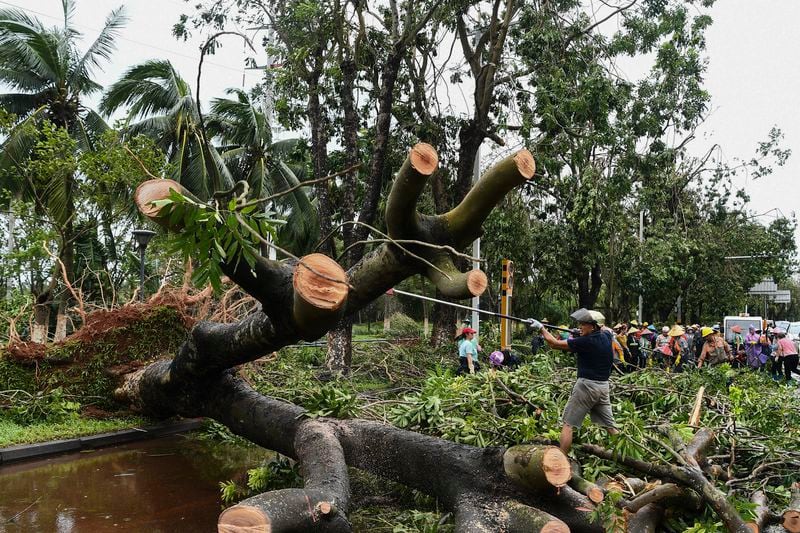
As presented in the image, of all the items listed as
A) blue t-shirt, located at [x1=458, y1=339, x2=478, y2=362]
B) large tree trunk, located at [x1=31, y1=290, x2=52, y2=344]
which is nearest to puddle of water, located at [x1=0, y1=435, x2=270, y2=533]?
large tree trunk, located at [x1=31, y1=290, x2=52, y2=344]

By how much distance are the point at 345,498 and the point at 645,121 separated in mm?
Result: 13033

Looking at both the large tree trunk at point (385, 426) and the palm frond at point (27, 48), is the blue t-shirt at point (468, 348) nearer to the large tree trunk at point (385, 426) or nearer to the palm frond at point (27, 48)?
the large tree trunk at point (385, 426)

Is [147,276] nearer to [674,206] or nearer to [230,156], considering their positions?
[230,156]

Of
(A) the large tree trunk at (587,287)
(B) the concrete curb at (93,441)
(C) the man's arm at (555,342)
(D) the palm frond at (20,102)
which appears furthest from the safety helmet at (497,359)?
(D) the palm frond at (20,102)

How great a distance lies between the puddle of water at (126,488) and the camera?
6.13 meters

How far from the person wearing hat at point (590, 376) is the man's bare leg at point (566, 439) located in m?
0.04

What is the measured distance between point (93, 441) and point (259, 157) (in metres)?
9.95

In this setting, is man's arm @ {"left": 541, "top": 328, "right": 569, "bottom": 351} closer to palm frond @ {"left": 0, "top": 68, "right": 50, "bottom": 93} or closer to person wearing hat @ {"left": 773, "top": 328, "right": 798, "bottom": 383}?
person wearing hat @ {"left": 773, "top": 328, "right": 798, "bottom": 383}

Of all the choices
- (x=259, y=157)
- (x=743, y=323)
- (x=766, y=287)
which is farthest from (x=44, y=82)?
(x=766, y=287)

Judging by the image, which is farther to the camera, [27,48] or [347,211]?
[27,48]

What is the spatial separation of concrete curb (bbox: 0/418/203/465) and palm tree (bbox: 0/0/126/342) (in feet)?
15.0

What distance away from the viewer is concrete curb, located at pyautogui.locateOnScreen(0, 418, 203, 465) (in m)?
8.45

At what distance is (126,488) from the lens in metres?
7.30

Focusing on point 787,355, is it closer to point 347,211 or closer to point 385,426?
point 347,211
